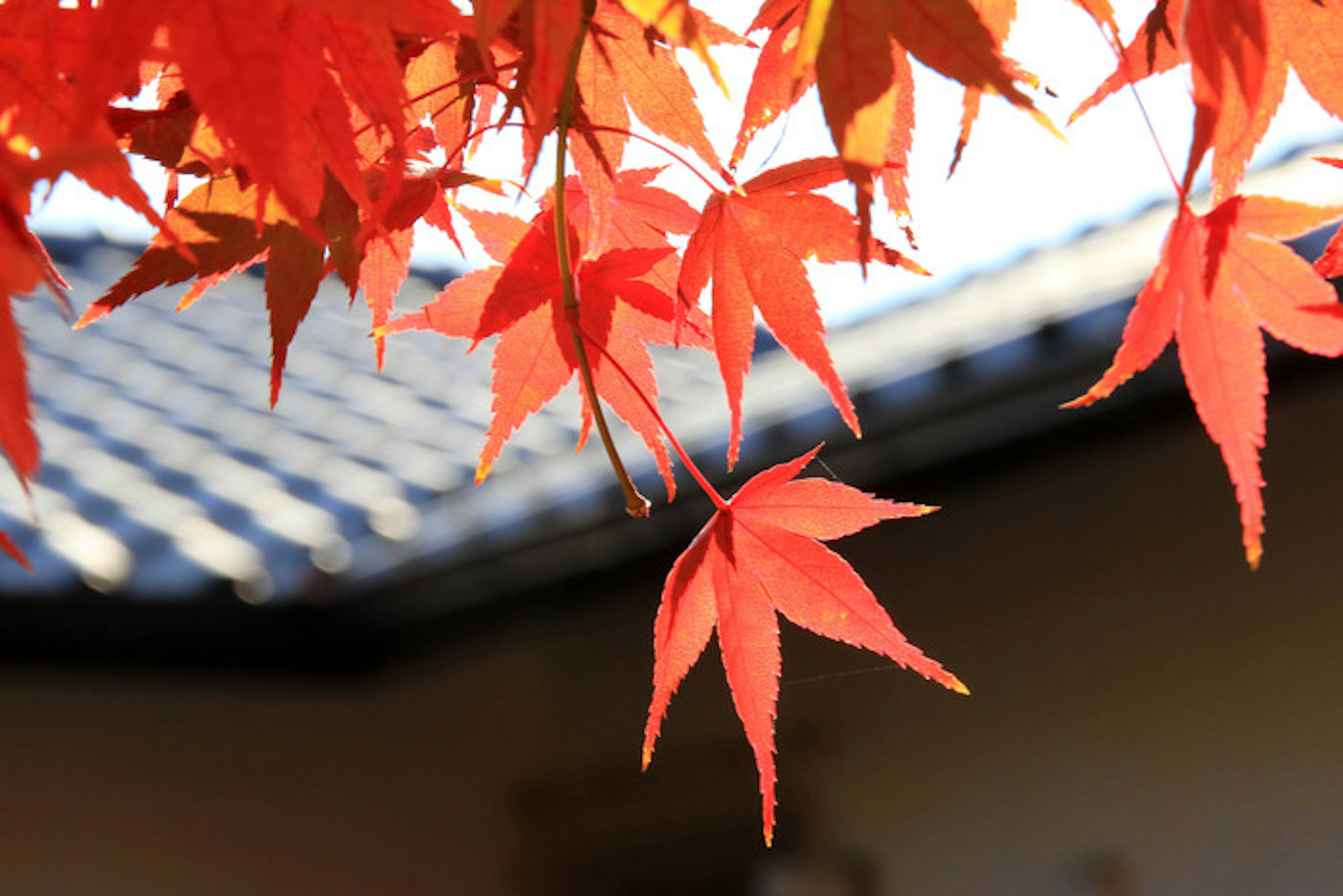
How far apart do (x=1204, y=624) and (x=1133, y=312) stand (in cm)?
160

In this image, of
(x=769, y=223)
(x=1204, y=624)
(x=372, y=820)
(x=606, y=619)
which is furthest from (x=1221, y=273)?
(x=372, y=820)

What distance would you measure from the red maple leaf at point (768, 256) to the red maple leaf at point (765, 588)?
0.14 ft

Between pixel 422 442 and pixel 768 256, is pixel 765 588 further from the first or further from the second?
pixel 422 442

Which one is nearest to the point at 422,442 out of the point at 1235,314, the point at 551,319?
the point at 551,319

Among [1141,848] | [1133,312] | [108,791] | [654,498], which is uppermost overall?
[1133,312]

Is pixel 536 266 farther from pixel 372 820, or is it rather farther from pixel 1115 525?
pixel 372 820

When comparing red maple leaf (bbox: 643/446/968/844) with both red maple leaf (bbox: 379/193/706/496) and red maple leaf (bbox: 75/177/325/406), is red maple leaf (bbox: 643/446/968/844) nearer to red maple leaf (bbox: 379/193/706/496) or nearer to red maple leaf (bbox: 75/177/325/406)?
red maple leaf (bbox: 379/193/706/496)

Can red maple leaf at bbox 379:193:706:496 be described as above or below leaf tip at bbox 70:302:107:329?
Result: below

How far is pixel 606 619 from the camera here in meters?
2.32

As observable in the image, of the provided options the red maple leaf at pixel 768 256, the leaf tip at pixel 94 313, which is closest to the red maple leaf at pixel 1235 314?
the red maple leaf at pixel 768 256

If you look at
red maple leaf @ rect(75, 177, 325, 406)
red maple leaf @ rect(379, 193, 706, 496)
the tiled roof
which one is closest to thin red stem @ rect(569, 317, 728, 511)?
red maple leaf @ rect(379, 193, 706, 496)

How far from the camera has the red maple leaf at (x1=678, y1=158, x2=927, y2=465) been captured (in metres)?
0.57

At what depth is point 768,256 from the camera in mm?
583

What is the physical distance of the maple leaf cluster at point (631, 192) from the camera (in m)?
0.38
